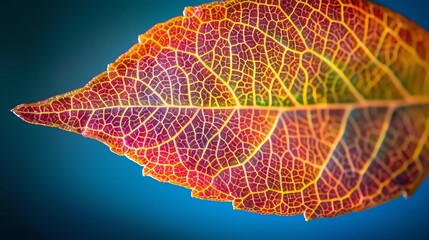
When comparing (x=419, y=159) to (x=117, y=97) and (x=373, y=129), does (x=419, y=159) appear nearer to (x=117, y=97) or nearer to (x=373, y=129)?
(x=373, y=129)

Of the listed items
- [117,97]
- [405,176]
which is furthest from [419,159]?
[117,97]

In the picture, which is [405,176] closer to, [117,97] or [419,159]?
[419,159]
